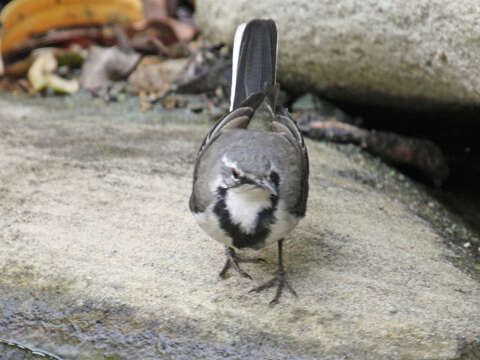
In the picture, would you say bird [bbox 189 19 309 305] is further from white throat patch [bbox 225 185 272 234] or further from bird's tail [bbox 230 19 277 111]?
bird's tail [bbox 230 19 277 111]

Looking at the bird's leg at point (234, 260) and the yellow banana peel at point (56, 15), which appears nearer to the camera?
the bird's leg at point (234, 260)

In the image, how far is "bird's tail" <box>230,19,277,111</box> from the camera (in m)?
4.16

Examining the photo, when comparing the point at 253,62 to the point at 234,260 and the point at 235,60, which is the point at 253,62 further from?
the point at 234,260

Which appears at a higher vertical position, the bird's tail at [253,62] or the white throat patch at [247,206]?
the bird's tail at [253,62]

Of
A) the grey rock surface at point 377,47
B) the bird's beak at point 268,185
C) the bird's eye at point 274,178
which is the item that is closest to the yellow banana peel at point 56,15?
→ the grey rock surface at point 377,47

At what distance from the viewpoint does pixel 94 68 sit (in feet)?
21.1

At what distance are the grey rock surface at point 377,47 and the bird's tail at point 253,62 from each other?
94 centimetres

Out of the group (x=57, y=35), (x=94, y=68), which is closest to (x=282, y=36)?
(x=94, y=68)

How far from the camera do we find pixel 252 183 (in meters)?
3.10

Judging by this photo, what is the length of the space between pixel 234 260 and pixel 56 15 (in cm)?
421

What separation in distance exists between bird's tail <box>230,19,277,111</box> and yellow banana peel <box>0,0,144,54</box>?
2.93 m

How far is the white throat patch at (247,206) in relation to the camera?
3.21 m

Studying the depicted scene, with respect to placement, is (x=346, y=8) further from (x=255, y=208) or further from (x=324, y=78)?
(x=255, y=208)

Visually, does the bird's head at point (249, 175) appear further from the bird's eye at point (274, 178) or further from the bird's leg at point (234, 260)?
the bird's leg at point (234, 260)
